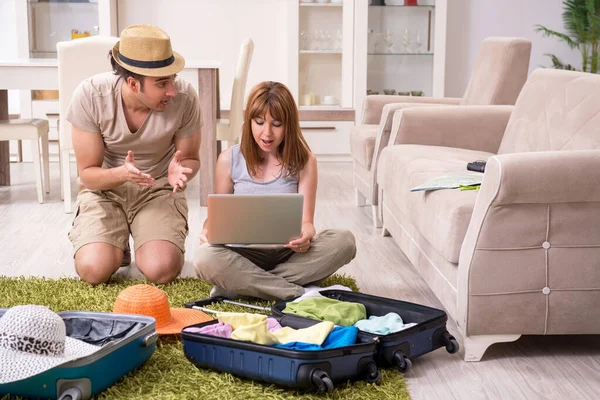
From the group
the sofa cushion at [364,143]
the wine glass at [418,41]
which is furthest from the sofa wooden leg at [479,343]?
the wine glass at [418,41]

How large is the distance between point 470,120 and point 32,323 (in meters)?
2.38

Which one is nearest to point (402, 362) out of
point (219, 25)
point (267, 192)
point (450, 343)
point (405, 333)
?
point (405, 333)

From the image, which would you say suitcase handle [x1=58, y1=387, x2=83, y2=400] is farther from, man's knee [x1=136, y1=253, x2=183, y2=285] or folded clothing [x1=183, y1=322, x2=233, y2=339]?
man's knee [x1=136, y1=253, x2=183, y2=285]

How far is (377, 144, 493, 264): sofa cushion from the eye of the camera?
232 cm

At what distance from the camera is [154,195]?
120 inches

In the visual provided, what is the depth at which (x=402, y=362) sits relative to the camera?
206cm

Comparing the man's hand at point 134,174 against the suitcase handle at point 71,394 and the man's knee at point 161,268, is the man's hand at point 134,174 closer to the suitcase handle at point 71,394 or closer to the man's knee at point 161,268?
the man's knee at point 161,268

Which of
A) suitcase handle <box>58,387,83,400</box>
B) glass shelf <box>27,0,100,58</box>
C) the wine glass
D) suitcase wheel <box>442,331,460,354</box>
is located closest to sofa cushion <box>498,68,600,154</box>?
suitcase wheel <box>442,331,460,354</box>

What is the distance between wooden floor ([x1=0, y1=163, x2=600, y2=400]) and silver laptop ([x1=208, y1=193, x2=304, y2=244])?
529mm

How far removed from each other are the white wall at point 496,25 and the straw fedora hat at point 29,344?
513 centimetres

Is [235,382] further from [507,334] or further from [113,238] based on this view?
[113,238]

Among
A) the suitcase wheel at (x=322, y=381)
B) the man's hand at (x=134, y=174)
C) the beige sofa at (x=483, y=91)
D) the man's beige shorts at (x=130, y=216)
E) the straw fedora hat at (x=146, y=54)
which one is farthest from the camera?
the beige sofa at (x=483, y=91)

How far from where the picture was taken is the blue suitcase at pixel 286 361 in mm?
1900

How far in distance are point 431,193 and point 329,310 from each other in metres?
0.62
